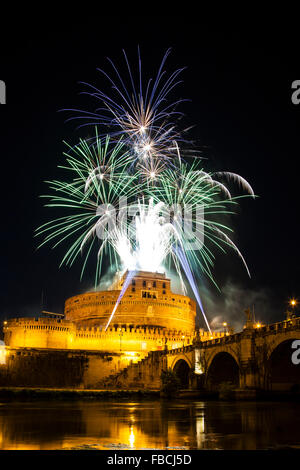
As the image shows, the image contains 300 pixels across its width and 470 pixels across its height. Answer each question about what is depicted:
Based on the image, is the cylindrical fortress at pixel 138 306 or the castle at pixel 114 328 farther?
the cylindrical fortress at pixel 138 306

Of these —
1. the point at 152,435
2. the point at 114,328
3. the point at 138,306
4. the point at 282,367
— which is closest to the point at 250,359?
the point at 282,367

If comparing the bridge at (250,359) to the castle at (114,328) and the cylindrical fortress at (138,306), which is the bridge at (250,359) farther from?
the cylindrical fortress at (138,306)

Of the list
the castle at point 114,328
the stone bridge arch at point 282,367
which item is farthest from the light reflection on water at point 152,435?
the castle at point 114,328

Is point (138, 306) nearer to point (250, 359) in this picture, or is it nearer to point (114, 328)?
point (114, 328)

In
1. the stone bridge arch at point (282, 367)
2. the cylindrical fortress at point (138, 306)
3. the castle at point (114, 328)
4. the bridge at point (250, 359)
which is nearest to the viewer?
the stone bridge arch at point (282, 367)

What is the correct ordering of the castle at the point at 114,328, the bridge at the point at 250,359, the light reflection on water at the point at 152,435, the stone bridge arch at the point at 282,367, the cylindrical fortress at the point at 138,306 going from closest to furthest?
the light reflection on water at the point at 152,435, the stone bridge arch at the point at 282,367, the bridge at the point at 250,359, the castle at the point at 114,328, the cylindrical fortress at the point at 138,306

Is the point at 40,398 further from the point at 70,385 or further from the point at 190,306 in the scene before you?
the point at 190,306
